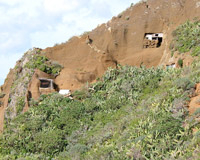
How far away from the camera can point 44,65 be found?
36.7 m

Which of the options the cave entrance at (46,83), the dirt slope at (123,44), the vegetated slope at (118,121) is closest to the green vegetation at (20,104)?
the vegetated slope at (118,121)

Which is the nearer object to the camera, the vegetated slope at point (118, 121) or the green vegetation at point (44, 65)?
the vegetated slope at point (118, 121)

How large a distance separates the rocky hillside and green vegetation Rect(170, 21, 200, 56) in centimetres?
9

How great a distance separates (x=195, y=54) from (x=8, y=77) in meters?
18.7

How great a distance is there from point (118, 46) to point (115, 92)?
775 centimetres

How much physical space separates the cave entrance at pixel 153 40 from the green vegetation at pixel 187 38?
1976mm

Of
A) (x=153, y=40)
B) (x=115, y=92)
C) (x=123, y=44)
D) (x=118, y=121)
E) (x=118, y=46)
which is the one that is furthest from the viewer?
(x=123, y=44)

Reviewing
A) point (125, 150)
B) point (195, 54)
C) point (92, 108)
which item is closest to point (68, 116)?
point (92, 108)

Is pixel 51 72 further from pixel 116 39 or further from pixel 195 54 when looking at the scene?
pixel 195 54

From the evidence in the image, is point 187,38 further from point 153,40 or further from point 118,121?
point 118,121

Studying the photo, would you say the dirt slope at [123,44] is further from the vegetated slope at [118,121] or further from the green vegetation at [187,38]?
the vegetated slope at [118,121]

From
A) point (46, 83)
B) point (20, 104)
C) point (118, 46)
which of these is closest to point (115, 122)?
point (20, 104)

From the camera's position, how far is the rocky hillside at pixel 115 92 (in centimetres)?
2246

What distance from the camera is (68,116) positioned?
98.2 feet
